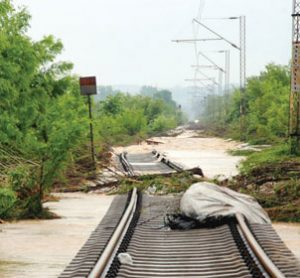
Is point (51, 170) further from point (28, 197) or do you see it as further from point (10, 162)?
point (10, 162)

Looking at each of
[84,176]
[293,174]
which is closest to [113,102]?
[84,176]

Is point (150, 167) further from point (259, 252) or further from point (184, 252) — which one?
point (259, 252)

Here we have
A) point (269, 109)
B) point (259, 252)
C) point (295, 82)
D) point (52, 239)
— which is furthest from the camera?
point (269, 109)

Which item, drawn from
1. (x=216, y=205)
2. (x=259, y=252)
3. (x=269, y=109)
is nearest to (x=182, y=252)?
(x=259, y=252)

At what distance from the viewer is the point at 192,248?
1040 centimetres

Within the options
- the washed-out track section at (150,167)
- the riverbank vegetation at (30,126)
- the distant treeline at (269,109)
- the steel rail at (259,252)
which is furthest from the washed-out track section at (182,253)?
the distant treeline at (269,109)

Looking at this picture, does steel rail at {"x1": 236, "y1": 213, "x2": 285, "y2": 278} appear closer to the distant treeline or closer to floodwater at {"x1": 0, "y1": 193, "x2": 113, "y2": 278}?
floodwater at {"x1": 0, "y1": 193, "x2": 113, "y2": 278}

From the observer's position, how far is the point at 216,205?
1280 centimetres

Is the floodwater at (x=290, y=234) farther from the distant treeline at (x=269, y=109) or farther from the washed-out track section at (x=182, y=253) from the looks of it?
the distant treeline at (x=269, y=109)

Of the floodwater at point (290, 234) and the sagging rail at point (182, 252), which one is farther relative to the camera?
the floodwater at point (290, 234)

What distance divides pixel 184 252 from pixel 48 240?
2647 millimetres

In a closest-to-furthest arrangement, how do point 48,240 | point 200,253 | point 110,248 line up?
point 110,248 → point 200,253 → point 48,240

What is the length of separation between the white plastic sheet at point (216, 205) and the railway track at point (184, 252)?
0.46 m

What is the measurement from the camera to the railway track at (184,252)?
841cm
